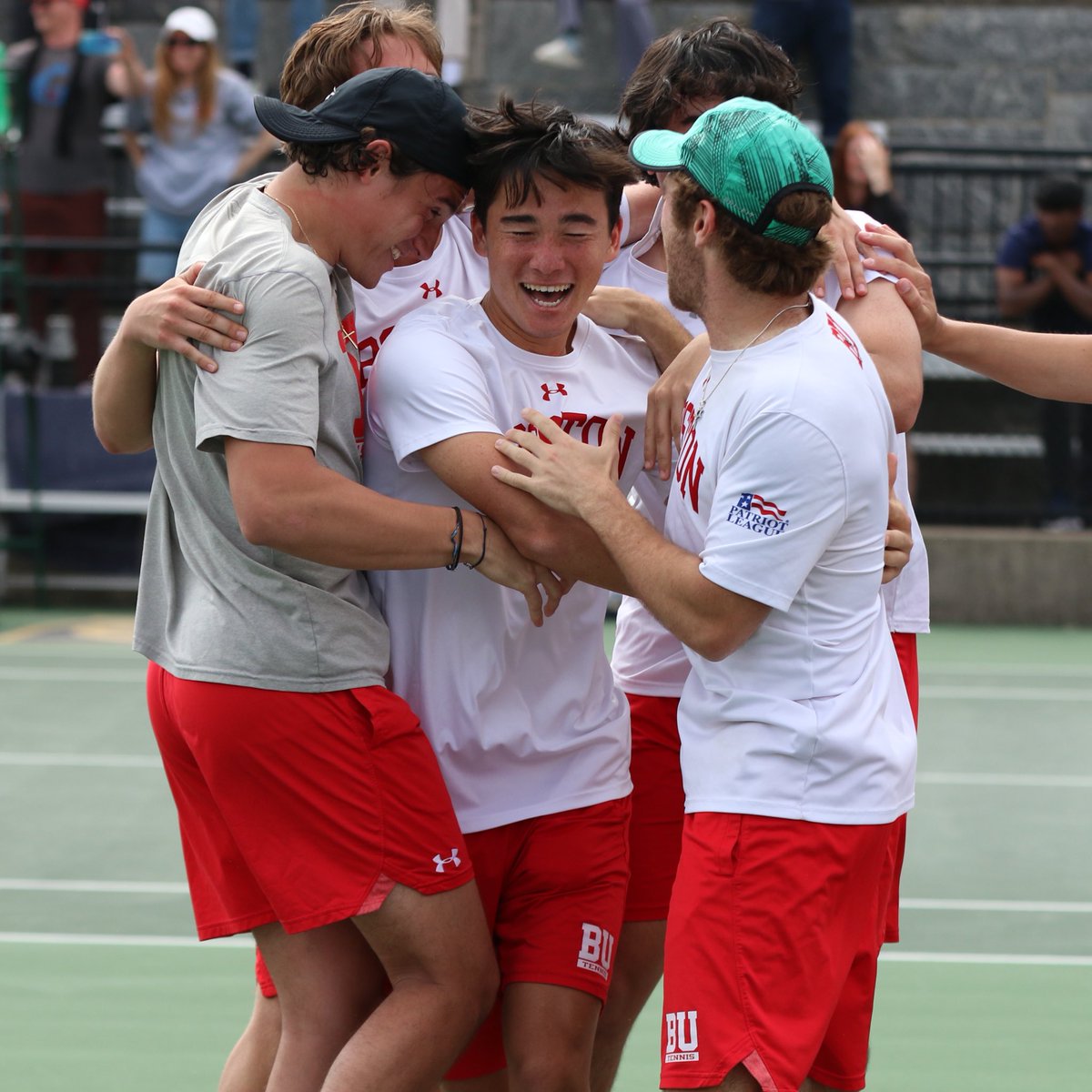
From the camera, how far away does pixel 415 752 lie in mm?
2994

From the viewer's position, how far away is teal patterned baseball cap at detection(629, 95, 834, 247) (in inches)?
105

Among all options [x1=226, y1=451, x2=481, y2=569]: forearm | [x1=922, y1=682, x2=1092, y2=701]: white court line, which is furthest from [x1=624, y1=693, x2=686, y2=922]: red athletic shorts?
[x1=922, y1=682, x2=1092, y2=701]: white court line

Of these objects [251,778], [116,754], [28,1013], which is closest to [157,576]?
[251,778]

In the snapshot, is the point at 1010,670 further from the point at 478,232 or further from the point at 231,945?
the point at 478,232

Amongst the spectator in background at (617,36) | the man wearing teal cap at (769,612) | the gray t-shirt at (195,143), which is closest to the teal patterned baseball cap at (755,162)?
the man wearing teal cap at (769,612)

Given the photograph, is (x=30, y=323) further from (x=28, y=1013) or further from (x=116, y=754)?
(x=28, y=1013)

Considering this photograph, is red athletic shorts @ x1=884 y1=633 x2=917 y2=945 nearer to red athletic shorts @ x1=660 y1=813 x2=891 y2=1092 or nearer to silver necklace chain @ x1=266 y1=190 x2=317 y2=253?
red athletic shorts @ x1=660 y1=813 x2=891 y2=1092

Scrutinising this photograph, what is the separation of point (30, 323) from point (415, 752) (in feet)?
27.5

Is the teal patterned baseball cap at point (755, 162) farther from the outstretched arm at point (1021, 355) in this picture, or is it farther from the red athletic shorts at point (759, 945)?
the red athletic shorts at point (759, 945)

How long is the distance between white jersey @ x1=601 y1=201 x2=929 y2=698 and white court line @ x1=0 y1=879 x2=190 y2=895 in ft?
8.13

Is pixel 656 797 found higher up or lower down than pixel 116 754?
higher up

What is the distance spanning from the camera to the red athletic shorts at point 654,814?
351 cm

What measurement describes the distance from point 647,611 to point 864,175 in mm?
6613

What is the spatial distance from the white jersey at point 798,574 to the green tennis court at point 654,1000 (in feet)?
5.46
